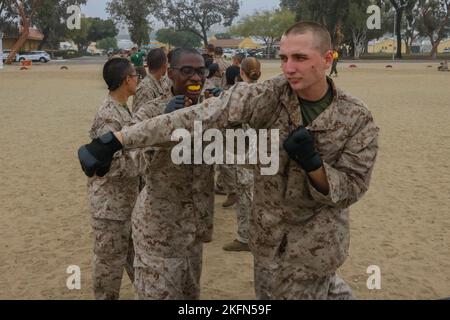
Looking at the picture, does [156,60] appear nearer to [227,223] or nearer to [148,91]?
[148,91]

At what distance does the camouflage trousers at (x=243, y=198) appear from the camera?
18.3ft

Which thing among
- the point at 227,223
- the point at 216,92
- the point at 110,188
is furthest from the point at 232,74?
the point at 216,92

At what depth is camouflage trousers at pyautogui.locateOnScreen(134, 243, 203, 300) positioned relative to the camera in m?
3.12

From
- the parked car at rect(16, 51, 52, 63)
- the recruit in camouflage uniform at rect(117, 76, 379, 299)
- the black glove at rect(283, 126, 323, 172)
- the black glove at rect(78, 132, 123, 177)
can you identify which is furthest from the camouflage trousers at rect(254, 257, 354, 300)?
the parked car at rect(16, 51, 52, 63)

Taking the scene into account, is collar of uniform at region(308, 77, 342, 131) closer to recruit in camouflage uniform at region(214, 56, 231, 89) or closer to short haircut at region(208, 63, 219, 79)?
recruit in camouflage uniform at region(214, 56, 231, 89)

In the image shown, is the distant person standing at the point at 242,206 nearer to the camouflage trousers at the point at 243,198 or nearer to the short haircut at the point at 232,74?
the camouflage trousers at the point at 243,198

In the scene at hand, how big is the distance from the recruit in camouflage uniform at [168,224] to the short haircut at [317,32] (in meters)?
0.97

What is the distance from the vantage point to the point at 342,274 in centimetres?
513

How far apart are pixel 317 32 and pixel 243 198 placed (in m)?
3.25

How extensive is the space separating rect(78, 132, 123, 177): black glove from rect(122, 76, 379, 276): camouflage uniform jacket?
0.29 feet

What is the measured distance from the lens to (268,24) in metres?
104

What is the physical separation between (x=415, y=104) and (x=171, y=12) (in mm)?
71397

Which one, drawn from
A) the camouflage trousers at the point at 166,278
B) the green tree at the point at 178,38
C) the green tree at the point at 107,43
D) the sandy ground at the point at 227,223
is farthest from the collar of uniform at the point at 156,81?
the green tree at the point at 107,43

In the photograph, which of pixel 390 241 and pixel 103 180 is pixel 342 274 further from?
pixel 103 180
